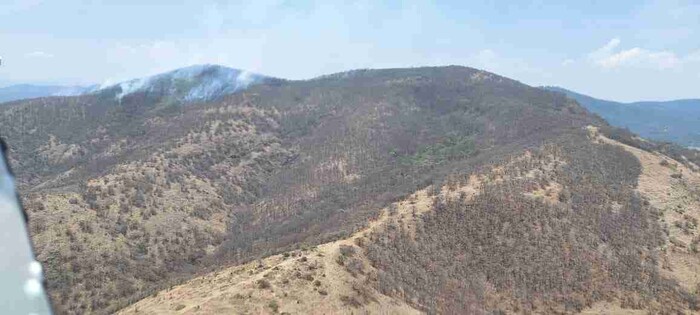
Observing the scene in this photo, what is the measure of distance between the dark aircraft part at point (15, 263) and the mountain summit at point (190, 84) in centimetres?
15385

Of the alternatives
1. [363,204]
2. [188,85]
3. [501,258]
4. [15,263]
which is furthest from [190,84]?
[15,263]

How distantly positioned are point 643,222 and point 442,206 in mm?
21339

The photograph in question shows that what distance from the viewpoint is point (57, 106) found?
138 metres

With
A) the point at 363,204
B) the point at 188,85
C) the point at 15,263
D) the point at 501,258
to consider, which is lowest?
the point at 501,258

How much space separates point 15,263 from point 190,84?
568ft

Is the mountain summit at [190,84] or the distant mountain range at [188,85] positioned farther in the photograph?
the mountain summit at [190,84]

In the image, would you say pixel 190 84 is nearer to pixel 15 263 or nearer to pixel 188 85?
pixel 188 85

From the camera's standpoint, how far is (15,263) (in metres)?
8.55

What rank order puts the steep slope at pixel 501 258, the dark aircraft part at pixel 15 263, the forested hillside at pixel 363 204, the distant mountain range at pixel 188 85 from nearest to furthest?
the dark aircraft part at pixel 15 263 < the steep slope at pixel 501 258 < the forested hillside at pixel 363 204 < the distant mountain range at pixel 188 85

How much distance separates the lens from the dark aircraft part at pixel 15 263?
26.5 ft

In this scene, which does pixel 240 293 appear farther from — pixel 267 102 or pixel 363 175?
pixel 267 102

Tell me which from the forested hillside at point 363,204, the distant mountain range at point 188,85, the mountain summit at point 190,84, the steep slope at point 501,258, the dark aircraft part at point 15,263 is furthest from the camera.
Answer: the mountain summit at point 190,84

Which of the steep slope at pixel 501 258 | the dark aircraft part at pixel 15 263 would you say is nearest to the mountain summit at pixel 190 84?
the steep slope at pixel 501 258

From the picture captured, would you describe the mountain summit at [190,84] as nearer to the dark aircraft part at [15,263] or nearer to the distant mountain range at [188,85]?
the distant mountain range at [188,85]
